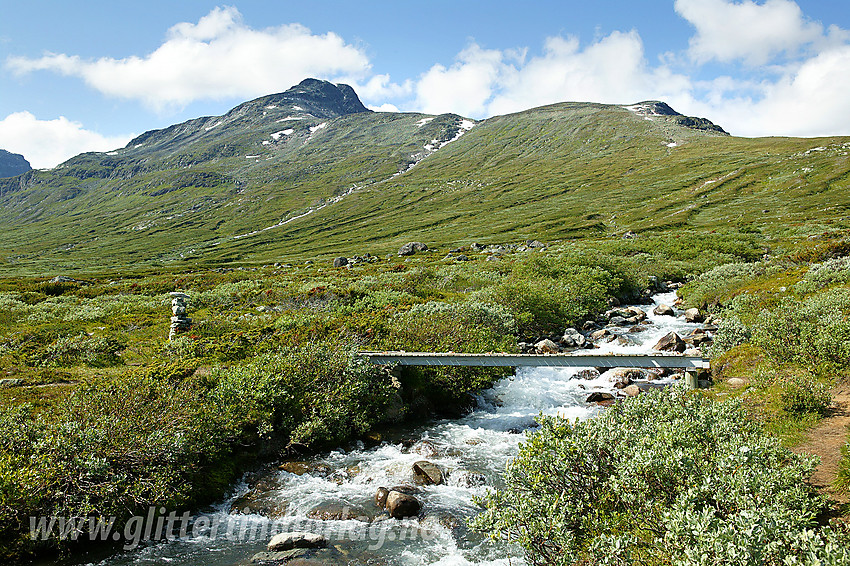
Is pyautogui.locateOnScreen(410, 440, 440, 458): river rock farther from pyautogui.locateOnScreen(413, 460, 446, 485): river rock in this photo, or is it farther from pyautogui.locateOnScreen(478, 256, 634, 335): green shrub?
pyautogui.locateOnScreen(478, 256, 634, 335): green shrub

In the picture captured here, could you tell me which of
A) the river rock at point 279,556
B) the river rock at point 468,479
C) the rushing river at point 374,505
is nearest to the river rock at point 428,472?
the rushing river at point 374,505

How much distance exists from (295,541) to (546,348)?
1873cm

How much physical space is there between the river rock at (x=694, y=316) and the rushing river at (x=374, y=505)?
17435 millimetres

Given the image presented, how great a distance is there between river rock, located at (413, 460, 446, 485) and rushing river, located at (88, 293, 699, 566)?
224 mm

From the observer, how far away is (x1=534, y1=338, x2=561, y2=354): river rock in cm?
2625

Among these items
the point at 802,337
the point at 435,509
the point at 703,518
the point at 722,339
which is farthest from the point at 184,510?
the point at 722,339

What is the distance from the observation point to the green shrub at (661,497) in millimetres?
6141

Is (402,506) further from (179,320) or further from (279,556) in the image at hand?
(179,320)

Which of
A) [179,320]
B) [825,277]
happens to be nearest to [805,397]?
[825,277]

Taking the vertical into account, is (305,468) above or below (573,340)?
below

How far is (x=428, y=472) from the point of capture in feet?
47.2

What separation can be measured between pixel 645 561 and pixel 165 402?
45.9 ft

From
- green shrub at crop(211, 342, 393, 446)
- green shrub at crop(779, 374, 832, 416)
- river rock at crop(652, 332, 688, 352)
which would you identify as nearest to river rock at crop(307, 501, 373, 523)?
green shrub at crop(211, 342, 393, 446)

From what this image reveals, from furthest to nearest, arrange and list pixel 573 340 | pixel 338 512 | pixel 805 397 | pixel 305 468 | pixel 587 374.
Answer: pixel 573 340
pixel 587 374
pixel 305 468
pixel 805 397
pixel 338 512
